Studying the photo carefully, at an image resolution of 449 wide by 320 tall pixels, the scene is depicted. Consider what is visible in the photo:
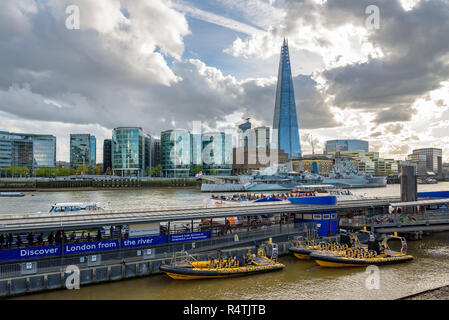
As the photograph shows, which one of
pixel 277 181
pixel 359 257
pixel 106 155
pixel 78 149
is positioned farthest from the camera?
pixel 106 155

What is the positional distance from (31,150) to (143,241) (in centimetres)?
19125

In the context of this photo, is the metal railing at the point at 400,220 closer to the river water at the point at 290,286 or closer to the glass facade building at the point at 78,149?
the river water at the point at 290,286

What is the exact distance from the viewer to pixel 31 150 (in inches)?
7028

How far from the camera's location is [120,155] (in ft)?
502

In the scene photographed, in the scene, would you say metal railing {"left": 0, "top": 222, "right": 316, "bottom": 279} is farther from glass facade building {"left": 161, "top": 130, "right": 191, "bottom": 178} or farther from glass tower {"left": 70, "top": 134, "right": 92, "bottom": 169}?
glass tower {"left": 70, "top": 134, "right": 92, "bottom": 169}

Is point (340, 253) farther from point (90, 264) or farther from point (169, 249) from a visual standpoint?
point (90, 264)

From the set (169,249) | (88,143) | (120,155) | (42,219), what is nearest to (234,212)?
(169,249)

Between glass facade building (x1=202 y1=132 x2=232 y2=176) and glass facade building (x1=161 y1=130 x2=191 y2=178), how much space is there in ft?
42.0

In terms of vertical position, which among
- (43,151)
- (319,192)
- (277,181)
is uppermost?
(43,151)

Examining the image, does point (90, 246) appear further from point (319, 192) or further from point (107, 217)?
point (319, 192)

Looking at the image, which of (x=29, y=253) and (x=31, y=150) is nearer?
(x=29, y=253)

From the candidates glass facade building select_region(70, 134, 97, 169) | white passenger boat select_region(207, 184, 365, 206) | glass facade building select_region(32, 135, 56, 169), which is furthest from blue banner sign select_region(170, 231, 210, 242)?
glass facade building select_region(70, 134, 97, 169)

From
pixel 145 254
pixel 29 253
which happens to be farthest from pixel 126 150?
pixel 29 253
